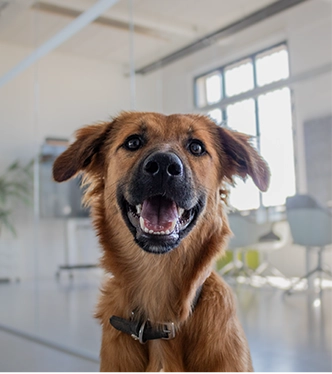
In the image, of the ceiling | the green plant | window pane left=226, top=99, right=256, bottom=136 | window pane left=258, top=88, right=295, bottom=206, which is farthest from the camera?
the green plant

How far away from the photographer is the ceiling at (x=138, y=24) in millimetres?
2541

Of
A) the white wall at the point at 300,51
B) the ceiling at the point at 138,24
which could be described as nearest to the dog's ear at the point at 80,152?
the white wall at the point at 300,51

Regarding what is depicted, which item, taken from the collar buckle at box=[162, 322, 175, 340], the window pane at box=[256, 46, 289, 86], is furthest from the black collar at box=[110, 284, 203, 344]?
the window pane at box=[256, 46, 289, 86]

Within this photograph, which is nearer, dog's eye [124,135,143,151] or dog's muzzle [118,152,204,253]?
dog's muzzle [118,152,204,253]

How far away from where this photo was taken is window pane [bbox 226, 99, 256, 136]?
2.39m

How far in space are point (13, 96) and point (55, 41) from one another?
2.68ft

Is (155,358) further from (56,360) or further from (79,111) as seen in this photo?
(79,111)

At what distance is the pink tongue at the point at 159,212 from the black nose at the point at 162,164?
0.39 ft

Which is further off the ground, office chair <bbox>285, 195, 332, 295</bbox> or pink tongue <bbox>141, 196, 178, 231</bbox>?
pink tongue <bbox>141, 196, 178, 231</bbox>

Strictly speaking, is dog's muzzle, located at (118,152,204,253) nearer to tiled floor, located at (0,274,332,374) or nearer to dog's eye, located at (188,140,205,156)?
dog's eye, located at (188,140,205,156)

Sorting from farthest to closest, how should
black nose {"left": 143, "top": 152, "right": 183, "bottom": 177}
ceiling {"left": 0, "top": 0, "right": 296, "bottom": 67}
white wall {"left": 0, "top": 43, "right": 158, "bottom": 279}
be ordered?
white wall {"left": 0, "top": 43, "right": 158, "bottom": 279} < ceiling {"left": 0, "top": 0, "right": 296, "bottom": 67} < black nose {"left": 143, "top": 152, "right": 183, "bottom": 177}

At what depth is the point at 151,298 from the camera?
5.41 ft

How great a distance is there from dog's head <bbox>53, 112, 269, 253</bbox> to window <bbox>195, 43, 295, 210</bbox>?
0.30 m

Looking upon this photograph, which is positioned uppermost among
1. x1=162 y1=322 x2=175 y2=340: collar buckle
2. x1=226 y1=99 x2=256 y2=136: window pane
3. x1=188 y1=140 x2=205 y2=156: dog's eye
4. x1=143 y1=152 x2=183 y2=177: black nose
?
x1=226 y1=99 x2=256 y2=136: window pane
